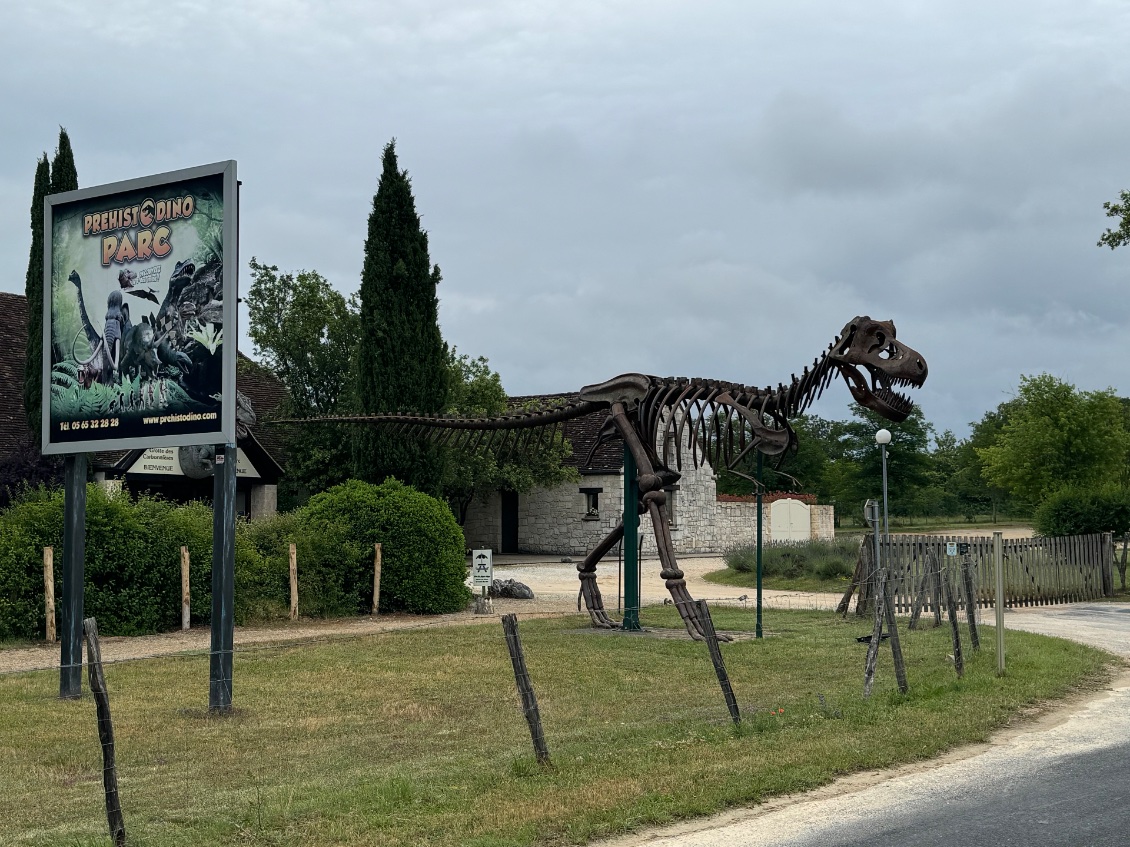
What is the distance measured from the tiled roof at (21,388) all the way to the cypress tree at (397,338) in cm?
329

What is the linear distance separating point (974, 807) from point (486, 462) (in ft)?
101

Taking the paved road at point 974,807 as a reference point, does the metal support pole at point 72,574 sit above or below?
above

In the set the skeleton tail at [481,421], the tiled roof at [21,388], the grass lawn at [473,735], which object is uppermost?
the tiled roof at [21,388]

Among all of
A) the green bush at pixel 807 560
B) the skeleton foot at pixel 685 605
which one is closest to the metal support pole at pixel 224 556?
the skeleton foot at pixel 685 605

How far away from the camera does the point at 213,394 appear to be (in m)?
12.0

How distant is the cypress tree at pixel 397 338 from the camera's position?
28.0 meters

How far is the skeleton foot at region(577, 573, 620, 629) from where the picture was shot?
1841 centimetres

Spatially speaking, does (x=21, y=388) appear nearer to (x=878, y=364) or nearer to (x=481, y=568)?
(x=481, y=568)

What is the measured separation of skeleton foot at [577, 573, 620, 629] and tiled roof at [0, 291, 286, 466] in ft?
32.7

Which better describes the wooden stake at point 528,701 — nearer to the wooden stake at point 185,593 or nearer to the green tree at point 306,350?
the wooden stake at point 185,593

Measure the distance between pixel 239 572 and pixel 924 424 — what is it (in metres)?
58.2

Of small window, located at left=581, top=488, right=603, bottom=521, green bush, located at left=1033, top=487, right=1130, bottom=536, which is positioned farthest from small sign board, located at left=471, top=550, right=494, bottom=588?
small window, located at left=581, top=488, right=603, bottom=521

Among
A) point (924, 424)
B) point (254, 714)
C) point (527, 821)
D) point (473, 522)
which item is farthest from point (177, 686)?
point (924, 424)

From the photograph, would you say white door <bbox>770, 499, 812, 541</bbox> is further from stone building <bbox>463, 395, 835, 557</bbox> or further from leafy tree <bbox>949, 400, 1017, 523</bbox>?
leafy tree <bbox>949, 400, 1017, 523</bbox>
